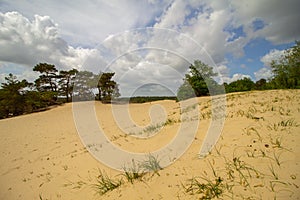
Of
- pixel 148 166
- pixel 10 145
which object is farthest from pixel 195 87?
pixel 148 166

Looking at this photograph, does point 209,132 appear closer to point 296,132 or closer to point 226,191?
point 296,132

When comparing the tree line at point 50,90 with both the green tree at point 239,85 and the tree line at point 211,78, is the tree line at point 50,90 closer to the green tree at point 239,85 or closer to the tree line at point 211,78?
the tree line at point 211,78

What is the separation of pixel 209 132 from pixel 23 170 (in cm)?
549

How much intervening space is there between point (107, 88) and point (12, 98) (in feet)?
34.3

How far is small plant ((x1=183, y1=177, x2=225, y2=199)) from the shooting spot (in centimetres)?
222

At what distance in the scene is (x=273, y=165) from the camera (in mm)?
2469

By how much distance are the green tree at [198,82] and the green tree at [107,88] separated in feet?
29.1

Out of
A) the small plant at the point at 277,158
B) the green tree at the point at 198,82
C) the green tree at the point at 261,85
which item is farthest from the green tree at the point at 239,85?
the small plant at the point at 277,158

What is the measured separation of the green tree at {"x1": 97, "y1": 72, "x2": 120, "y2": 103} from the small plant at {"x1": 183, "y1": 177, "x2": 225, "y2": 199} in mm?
21707

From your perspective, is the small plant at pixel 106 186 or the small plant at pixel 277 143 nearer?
the small plant at pixel 277 143

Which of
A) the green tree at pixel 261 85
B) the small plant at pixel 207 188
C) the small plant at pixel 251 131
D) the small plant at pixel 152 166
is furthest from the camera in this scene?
the green tree at pixel 261 85

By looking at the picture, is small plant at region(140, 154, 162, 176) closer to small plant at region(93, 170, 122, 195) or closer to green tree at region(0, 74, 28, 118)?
small plant at region(93, 170, 122, 195)

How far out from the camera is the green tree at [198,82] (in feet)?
77.2

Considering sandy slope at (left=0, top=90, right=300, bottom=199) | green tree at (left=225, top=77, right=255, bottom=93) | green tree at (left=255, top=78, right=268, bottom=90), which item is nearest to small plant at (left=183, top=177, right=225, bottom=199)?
sandy slope at (left=0, top=90, right=300, bottom=199)
